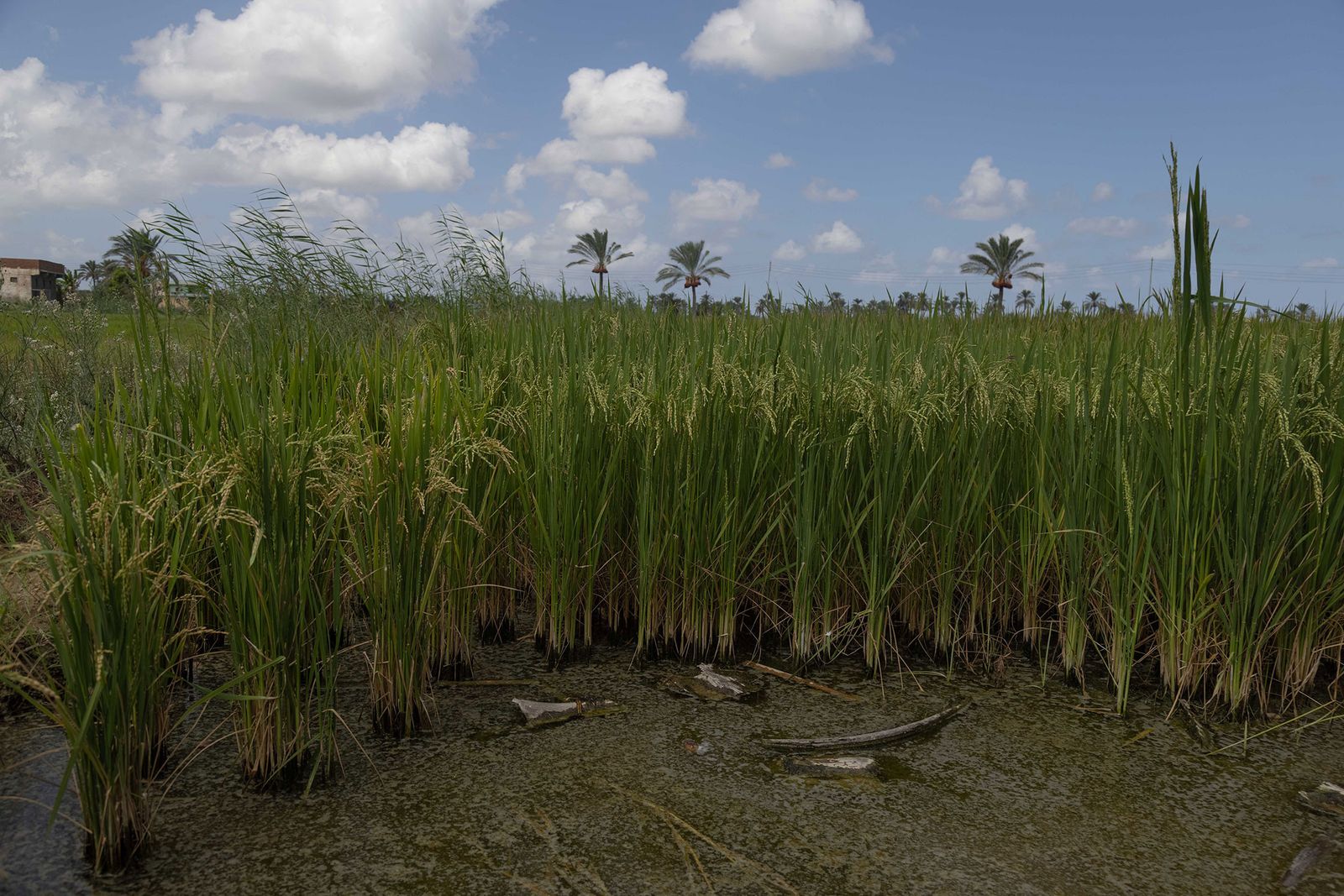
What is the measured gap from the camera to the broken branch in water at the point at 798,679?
10.1ft

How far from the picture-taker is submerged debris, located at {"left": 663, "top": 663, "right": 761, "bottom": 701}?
120 inches

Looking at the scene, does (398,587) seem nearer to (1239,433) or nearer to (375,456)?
(375,456)

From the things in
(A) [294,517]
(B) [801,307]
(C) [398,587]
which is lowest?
(C) [398,587]

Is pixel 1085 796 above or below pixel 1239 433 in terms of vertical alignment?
below

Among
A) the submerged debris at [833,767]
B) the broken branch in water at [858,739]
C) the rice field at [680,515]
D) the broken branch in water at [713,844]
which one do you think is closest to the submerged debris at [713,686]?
the rice field at [680,515]

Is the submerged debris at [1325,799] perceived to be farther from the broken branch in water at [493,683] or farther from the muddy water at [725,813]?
the broken branch in water at [493,683]

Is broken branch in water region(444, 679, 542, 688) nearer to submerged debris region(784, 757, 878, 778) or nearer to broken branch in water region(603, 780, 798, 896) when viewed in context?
broken branch in water region(603, 780, 798, 896)

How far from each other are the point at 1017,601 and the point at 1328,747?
110 cm

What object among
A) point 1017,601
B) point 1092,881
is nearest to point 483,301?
point 1017,601

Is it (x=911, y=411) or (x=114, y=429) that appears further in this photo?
(x=911, y=411)

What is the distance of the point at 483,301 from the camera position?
18.2 feet

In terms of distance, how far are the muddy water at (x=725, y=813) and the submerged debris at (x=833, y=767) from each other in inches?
1.5

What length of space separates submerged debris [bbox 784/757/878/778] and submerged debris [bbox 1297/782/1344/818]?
1.23 metres

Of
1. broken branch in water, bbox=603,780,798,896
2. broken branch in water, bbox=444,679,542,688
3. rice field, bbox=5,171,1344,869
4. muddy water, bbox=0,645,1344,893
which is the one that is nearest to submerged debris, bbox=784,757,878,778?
muddy water, bbox=0,645,1344,893
